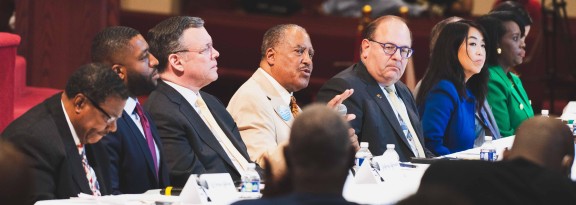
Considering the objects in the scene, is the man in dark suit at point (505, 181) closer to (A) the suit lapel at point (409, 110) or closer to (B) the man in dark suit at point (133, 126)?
(B) the man in dark suit at point (133, 126)

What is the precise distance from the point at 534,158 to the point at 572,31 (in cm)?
807

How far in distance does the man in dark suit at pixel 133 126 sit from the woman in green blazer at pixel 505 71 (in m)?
3.03

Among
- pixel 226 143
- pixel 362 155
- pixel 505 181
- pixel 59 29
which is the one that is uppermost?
pixel 505 181

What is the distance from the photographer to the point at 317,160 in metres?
3.13

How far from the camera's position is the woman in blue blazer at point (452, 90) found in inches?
279

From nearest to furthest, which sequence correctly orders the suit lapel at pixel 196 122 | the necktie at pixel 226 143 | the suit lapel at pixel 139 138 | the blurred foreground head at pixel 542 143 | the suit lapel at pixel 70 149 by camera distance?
the blurred foreground head at pixel 542 143 < the suit lapel at pixel 70 149 < the suit lapel at pixel 139 138 < the suit lapel at pixel 196 122 < the necktie at pixel 226 143

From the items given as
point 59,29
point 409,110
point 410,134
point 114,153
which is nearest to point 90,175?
point 114,153

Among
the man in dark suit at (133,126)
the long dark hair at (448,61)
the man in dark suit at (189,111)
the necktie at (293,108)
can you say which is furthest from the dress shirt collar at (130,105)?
the long dark hair at (448,61)

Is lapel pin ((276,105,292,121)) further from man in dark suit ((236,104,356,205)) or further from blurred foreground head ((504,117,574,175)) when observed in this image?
man in dark suit ((236,104,356,205))

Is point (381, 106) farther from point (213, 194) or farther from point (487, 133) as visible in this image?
point (213, 194)

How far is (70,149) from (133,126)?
60 cm

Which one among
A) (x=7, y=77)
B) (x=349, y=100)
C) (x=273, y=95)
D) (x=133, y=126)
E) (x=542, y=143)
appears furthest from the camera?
(x=7, y=77)

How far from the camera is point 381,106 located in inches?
260

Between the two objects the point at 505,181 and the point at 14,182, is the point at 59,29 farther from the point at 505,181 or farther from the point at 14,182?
the point at 14,182
